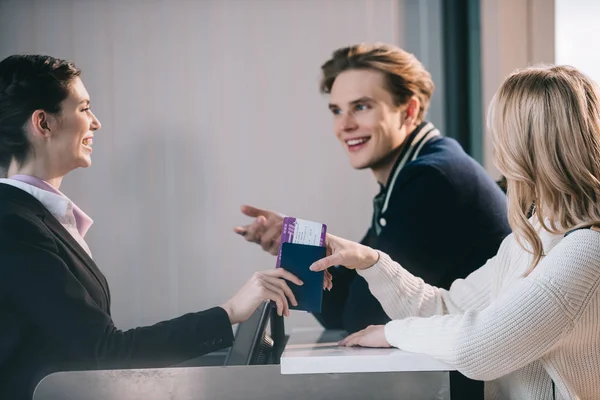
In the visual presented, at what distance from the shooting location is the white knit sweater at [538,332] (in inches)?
49.7

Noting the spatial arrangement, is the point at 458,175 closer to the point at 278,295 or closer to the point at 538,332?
the point at 278,295

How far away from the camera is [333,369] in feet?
4.54

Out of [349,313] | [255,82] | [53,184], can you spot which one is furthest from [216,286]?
[53,184]

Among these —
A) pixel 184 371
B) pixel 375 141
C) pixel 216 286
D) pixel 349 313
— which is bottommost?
pixel 216 286

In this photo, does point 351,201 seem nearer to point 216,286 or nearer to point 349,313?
point 216,286

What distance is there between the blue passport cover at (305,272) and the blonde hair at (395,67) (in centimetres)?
119

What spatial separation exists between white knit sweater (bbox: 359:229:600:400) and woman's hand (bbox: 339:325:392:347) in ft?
0.14

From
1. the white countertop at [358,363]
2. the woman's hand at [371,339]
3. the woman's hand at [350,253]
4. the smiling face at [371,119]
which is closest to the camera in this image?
the white countertop at [358,363]

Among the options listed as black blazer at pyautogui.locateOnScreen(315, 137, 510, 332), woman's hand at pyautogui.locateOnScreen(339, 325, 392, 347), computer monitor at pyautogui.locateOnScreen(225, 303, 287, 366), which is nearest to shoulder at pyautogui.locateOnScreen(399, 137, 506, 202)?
black blazer at pyautogui.locateOnScreen(315, 137, 510, 332)

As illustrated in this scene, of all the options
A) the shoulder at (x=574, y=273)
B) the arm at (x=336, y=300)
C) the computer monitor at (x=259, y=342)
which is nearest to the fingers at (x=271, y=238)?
the computer monitor at (x=259, y=342)

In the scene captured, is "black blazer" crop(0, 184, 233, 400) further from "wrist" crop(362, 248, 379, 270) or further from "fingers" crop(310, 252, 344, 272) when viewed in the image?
"wrist" crop(362, 248, 379, 270)

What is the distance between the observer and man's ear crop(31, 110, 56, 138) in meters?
1.78

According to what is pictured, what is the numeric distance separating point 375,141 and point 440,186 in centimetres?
48

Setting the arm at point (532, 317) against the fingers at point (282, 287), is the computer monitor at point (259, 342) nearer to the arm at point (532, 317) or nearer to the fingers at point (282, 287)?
the fingers at point (282, 287)
